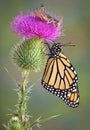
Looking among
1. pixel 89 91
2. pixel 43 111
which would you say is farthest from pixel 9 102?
pixel 89 91

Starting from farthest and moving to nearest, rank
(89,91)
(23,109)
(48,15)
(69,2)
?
(69,2) → (89,91) → (48,15) → (23,109)

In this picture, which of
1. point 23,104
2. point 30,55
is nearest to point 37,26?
point 30,55

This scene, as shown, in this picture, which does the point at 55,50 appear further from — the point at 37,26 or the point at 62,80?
the point at 37,26

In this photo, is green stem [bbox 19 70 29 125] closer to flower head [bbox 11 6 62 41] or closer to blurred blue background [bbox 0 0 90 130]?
flower head [bbox 11 6 62 41]

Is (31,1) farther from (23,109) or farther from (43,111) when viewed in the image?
(23,109)

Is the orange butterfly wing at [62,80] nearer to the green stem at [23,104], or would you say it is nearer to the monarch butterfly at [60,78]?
the monarch butterfly at [60,78]

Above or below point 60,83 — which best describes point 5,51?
above

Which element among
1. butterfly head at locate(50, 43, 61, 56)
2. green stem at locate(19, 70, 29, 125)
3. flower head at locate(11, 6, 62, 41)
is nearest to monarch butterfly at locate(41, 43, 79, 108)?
butterfly head at locate(50, 43, 61, 56)
